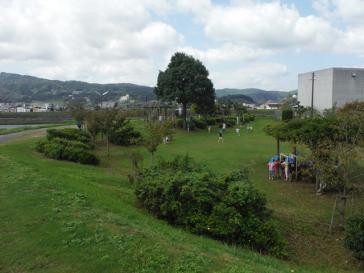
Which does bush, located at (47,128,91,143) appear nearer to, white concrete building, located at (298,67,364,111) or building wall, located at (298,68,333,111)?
white concrete building, located at (298,67,364,111)

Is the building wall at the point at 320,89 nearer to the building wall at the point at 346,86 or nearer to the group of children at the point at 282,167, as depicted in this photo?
the building wall at the point at 346,86

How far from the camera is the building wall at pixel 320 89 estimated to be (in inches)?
2376

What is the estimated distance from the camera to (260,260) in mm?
7703

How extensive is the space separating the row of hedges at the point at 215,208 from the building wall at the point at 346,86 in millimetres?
53423

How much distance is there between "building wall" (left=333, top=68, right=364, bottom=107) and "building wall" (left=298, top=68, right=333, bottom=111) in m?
0.86

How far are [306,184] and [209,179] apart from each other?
956 cm

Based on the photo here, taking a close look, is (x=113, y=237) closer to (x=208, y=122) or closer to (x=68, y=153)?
(x=68, y=153)

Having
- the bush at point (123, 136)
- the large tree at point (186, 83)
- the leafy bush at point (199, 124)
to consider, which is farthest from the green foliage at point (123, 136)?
the leafy bush at point (199, 124)

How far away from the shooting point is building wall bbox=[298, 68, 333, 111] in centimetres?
6034

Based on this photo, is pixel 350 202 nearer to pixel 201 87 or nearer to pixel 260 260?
pixel 260 260

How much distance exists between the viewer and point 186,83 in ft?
153

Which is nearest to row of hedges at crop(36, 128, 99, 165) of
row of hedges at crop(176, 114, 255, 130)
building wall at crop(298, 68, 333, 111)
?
row of hedges at crop(176, 114, 255, 130)

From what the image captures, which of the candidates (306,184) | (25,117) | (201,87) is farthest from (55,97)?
(306,184)

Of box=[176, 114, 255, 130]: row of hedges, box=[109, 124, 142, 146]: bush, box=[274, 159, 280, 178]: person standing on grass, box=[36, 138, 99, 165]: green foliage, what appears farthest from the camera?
box=[176, 114, 255, 130]: row of hedges
